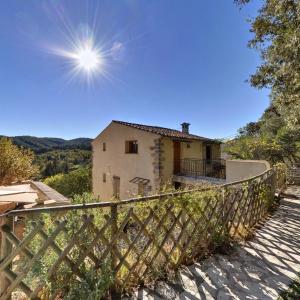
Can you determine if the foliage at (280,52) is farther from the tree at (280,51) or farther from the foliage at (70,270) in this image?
the foliage at (70,270)

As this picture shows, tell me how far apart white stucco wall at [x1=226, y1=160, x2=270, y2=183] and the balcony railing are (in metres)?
4.17

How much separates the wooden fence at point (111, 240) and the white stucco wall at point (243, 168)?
19.2 ft

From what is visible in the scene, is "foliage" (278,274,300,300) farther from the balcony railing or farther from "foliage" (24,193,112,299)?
the balcony railing

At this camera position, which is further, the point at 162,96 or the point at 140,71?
the point at 162,96

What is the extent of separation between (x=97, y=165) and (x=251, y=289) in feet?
60.5

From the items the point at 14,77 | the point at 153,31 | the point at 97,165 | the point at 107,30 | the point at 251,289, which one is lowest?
the point at 251,289

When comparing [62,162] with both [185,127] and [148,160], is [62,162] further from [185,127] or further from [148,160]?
[148,160]

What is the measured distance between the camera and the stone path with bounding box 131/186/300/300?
300 centimetres

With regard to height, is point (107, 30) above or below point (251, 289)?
above

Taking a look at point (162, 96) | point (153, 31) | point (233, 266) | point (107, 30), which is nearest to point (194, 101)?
point (162, 96)

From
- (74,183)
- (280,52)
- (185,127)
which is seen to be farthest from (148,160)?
(74,183)

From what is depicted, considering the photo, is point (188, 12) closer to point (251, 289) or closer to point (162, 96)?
point (162, 96)

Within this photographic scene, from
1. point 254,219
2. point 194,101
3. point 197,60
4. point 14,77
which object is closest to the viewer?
point 254,219

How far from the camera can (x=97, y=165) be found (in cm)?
2041
